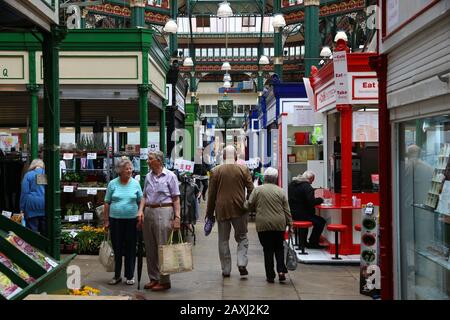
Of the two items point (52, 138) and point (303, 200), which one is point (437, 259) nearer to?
point (52, 138)

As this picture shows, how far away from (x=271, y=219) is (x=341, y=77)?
2970 millimetres

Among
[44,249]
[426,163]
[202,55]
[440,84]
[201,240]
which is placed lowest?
[201,240]

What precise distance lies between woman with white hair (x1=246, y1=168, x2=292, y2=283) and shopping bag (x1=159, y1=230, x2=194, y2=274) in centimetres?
112

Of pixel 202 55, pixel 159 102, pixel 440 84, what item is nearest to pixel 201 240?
pixel 159 102

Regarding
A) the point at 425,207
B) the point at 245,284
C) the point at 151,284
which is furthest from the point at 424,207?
the point at 151,284

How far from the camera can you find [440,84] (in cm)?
432

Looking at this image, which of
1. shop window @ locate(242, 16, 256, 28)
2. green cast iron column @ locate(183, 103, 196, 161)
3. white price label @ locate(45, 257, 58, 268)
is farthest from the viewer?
shop window @ locate(242, 16, 256, 28)

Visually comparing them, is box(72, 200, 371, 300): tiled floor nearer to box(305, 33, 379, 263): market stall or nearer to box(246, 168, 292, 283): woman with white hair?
box(246, 168, 292, 283): woman with white hair

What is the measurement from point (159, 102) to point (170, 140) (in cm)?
450

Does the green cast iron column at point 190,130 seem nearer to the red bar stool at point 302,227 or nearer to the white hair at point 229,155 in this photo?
the red bar stool at point 302,227

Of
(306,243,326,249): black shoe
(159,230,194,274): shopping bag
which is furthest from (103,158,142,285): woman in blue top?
(306,243,326,249): black shoe

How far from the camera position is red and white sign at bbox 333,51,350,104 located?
30.4 feet

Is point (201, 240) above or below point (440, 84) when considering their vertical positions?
below
